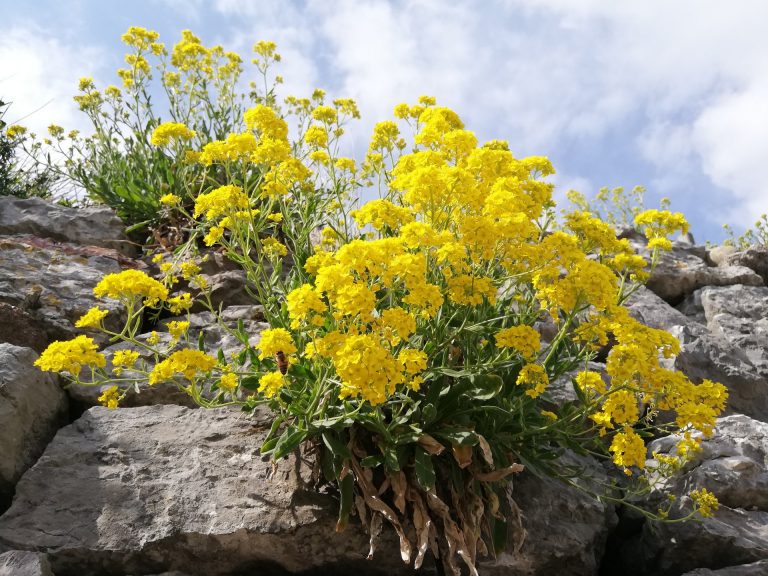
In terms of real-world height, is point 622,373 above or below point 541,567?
above

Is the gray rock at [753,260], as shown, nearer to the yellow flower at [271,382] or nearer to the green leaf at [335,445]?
the green leaf at [335,445]

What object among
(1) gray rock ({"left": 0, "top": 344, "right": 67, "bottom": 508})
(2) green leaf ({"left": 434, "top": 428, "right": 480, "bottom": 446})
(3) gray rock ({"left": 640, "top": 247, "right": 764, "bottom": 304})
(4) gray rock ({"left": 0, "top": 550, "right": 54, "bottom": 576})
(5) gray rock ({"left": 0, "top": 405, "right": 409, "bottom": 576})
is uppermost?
(3) gray rock ({"left": 640, "top": 247, "right": 764, "bottom": 304})

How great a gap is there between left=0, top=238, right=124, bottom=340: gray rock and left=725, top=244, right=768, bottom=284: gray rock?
223 inches

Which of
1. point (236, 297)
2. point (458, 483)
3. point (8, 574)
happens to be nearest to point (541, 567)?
point (458, 483)

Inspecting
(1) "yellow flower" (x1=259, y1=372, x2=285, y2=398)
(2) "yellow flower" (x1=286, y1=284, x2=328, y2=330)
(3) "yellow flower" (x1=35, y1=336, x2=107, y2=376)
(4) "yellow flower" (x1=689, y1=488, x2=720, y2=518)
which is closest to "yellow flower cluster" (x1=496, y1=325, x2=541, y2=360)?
(2) "yellow flower" (x1=286, y1=284, x2=328, y2=330)

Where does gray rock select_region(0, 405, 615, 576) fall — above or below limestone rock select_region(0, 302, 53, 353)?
below

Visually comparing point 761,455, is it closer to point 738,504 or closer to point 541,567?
point 738,504

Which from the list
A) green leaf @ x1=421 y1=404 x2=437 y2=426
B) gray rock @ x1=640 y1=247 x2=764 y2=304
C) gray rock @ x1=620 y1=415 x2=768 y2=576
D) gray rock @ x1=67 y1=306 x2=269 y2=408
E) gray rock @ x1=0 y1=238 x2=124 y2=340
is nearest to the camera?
green leaf @ x1=421 y1=404 x2=437 y2=426

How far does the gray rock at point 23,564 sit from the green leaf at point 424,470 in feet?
4.96

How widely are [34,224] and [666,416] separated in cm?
516

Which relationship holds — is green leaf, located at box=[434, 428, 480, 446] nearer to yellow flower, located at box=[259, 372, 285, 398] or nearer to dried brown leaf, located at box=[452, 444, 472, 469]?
dried brown leaf, located at box=[452, 444, 472, 469]

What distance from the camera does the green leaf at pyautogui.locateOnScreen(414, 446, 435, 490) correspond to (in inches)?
115

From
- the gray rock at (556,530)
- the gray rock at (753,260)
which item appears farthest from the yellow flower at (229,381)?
the gray rock at (753,260)

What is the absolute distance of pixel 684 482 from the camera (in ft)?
12.2
